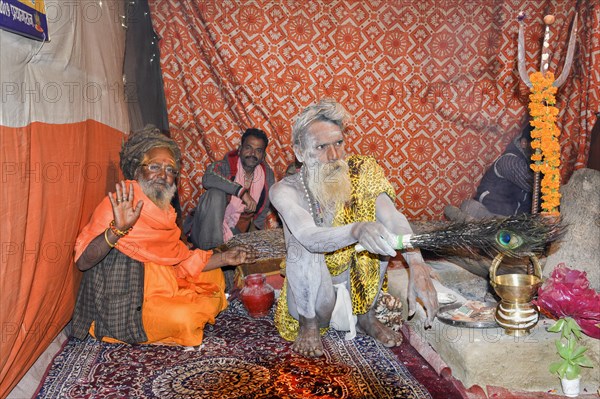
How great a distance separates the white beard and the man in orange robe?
2.97ft

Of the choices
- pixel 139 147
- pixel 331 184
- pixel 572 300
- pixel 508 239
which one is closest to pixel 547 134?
pixel 572 300

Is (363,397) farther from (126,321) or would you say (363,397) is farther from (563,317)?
(126,321)

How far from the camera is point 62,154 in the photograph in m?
3.50

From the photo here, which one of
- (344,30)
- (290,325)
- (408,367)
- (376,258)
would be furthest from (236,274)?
(344,30)

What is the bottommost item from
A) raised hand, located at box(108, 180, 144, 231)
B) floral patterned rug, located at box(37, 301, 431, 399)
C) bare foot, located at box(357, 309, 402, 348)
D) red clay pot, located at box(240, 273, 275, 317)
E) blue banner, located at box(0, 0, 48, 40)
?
floral patterned rug, located at box(37, 301, 431, 399)

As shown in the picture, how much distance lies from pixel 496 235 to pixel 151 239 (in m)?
2.27

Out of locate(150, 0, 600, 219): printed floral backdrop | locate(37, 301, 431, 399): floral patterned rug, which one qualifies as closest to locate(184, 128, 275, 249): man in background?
locate(150, 0, 600, 219): printed floral backdrop

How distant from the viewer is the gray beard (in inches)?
153

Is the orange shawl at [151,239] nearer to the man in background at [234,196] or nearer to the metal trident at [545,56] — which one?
the man in background at [234,196]

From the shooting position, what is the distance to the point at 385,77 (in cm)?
675

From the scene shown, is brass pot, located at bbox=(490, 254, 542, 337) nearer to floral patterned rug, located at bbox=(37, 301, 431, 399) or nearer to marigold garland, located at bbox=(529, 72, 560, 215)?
floral patterned rug, located at bbox=(37, 301, 431, 399)

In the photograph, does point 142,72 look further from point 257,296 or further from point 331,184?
point 331,184

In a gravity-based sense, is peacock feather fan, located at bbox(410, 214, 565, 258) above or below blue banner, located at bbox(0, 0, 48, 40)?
below

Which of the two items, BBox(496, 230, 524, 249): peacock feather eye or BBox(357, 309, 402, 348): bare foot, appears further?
BBox(357, 309, 402, 348): bare foot
